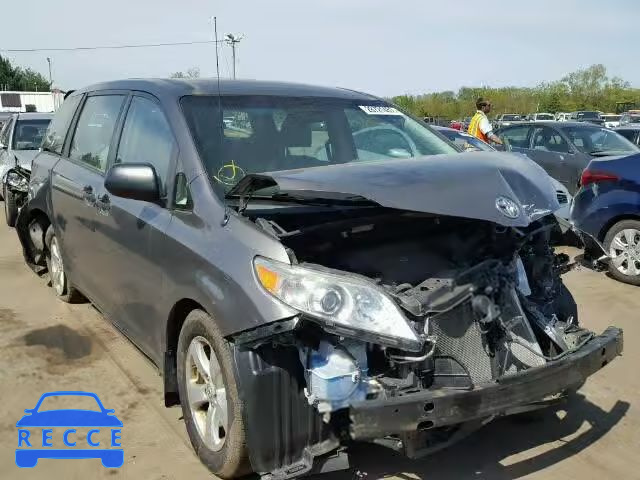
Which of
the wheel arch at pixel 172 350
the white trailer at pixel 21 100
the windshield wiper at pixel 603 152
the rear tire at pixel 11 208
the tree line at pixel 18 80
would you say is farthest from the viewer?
the tree line at pixel 18 80

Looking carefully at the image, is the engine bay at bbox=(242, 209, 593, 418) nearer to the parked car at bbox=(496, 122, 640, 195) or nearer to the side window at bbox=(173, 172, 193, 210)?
the side window at bbox=(173, 172, 193, 210)

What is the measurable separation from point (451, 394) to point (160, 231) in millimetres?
1717

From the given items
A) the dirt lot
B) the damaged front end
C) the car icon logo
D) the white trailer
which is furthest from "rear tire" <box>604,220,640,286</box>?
the white trailer

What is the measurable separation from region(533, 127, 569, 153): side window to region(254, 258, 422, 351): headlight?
9.13 metres

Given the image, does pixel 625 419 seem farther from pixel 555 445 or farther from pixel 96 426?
pixel 96 426

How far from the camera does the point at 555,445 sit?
10.7 feet

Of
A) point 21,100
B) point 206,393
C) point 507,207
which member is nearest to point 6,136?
point 206,393

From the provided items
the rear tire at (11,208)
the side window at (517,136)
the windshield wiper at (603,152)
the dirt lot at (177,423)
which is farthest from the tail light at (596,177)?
the rear tire at (11,208)

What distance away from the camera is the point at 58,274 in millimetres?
5676

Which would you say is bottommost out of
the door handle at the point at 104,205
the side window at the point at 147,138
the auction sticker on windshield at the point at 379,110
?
the door handle at the point at 104,205

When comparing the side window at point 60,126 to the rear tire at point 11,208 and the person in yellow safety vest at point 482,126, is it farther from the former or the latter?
the person in yellow safety vest at point 482,126

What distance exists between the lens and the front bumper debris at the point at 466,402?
92.0 inches

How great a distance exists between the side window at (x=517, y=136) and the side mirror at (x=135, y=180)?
371 inches

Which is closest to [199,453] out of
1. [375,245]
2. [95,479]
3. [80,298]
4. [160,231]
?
[95,479]
